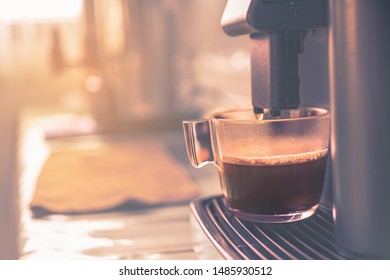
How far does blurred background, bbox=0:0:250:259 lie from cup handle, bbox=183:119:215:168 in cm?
8

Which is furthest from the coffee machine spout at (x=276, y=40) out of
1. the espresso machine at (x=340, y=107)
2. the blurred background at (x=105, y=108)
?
the blurred background at (x=105, y=108)

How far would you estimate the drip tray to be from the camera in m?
0.34

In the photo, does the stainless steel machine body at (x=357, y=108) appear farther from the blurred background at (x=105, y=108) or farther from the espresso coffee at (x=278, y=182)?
the blurred background at (x=105, y=108)

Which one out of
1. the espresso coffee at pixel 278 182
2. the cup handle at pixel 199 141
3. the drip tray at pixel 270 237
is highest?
the cup handle at pixel 199 141

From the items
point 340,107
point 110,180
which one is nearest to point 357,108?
point 340,107

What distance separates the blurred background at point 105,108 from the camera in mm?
520

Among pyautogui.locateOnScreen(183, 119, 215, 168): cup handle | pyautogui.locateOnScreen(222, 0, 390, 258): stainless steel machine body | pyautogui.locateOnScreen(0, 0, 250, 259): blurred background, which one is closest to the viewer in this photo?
pyautogui.locateOnScreen(222, 0, 390, 258): stainless steel machine body

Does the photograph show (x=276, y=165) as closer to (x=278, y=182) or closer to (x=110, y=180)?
(x=278, y=182)

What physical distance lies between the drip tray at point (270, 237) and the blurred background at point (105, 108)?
0.17ft

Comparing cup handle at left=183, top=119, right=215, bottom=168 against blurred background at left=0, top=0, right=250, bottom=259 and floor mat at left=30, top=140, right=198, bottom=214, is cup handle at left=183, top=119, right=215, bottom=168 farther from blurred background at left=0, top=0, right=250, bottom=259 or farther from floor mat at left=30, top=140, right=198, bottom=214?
floor mat at left=30, top=140, right=198, bottom=214

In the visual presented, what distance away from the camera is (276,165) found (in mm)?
376

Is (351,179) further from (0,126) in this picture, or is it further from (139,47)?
(0,126)

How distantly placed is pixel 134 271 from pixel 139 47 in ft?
4.09

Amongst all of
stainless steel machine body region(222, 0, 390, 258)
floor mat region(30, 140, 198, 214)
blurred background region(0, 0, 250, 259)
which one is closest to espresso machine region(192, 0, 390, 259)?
stainless steel machine body region(222, 0, 390, 258)
